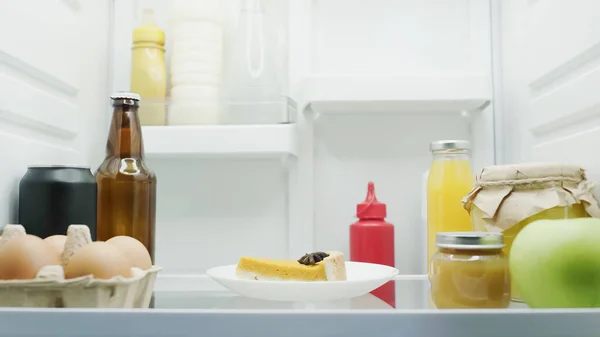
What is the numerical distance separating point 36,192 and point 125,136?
158 mm

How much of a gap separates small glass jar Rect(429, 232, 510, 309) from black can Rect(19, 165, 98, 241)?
0.53 meters

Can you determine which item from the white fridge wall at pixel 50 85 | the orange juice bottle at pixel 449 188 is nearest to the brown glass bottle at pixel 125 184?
the white fridge wall at pixel 50 85

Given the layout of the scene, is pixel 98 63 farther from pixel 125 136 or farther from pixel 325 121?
pixel 325 121

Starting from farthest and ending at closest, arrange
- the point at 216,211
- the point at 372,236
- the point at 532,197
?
the point at 216,211, the point at 372,236, the point at 532,197

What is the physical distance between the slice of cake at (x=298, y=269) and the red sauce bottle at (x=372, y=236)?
0.28m

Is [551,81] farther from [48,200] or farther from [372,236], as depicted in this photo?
[48,200]

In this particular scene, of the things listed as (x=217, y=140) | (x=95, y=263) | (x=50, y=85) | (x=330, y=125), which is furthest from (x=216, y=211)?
(x=95, y=263)

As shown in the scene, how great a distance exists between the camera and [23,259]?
61 centimetres

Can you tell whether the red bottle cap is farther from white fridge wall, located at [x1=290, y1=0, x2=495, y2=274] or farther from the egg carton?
the egg carton

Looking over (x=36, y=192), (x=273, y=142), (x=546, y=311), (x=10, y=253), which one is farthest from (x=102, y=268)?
(x=273, y=142)

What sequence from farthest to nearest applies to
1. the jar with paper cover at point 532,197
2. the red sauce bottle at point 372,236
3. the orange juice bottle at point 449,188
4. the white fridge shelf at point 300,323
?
1. the red sauce bottle at point 372,236
2. the orange juice bottle at point 449,188
3. the jar with paper cover at point 532,197
4. the white fridge shelf at point 300,323

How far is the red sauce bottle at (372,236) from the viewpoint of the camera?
112 cm

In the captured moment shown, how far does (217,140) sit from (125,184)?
0.25m

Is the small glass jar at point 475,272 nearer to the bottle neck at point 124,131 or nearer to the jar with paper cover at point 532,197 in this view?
the jar with paper cover at point 532,197
